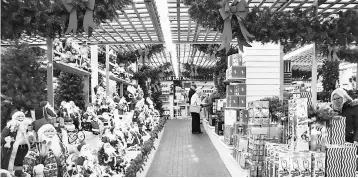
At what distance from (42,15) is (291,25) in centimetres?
259

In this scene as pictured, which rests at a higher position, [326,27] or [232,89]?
[326,27]

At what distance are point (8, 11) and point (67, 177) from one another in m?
1.36

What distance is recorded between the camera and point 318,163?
3348 mm

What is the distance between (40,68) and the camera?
8.95 ft

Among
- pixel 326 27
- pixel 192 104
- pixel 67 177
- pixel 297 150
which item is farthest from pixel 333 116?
pixel 192 104

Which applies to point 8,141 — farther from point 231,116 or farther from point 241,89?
point 241,89

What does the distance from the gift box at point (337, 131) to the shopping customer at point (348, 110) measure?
34.9 inches

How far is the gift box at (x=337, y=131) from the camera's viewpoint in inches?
139

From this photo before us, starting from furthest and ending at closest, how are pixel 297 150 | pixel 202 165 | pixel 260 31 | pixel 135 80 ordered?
pixel 135 80 → pixel 202 165 → pixel 260 31 → pixel 297 150

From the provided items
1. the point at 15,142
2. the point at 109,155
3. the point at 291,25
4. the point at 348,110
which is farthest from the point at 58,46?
the point at 348,110

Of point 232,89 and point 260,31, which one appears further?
point 232,89

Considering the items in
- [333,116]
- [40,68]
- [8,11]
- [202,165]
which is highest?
[8,11]

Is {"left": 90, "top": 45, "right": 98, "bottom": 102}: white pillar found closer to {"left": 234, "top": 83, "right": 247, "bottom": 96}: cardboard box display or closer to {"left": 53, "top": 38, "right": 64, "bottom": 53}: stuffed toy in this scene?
{"left": 53, "top": 38, "right": 64, "bottom": 53}: stuffed toy

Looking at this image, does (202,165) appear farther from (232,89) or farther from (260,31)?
(260,31)
